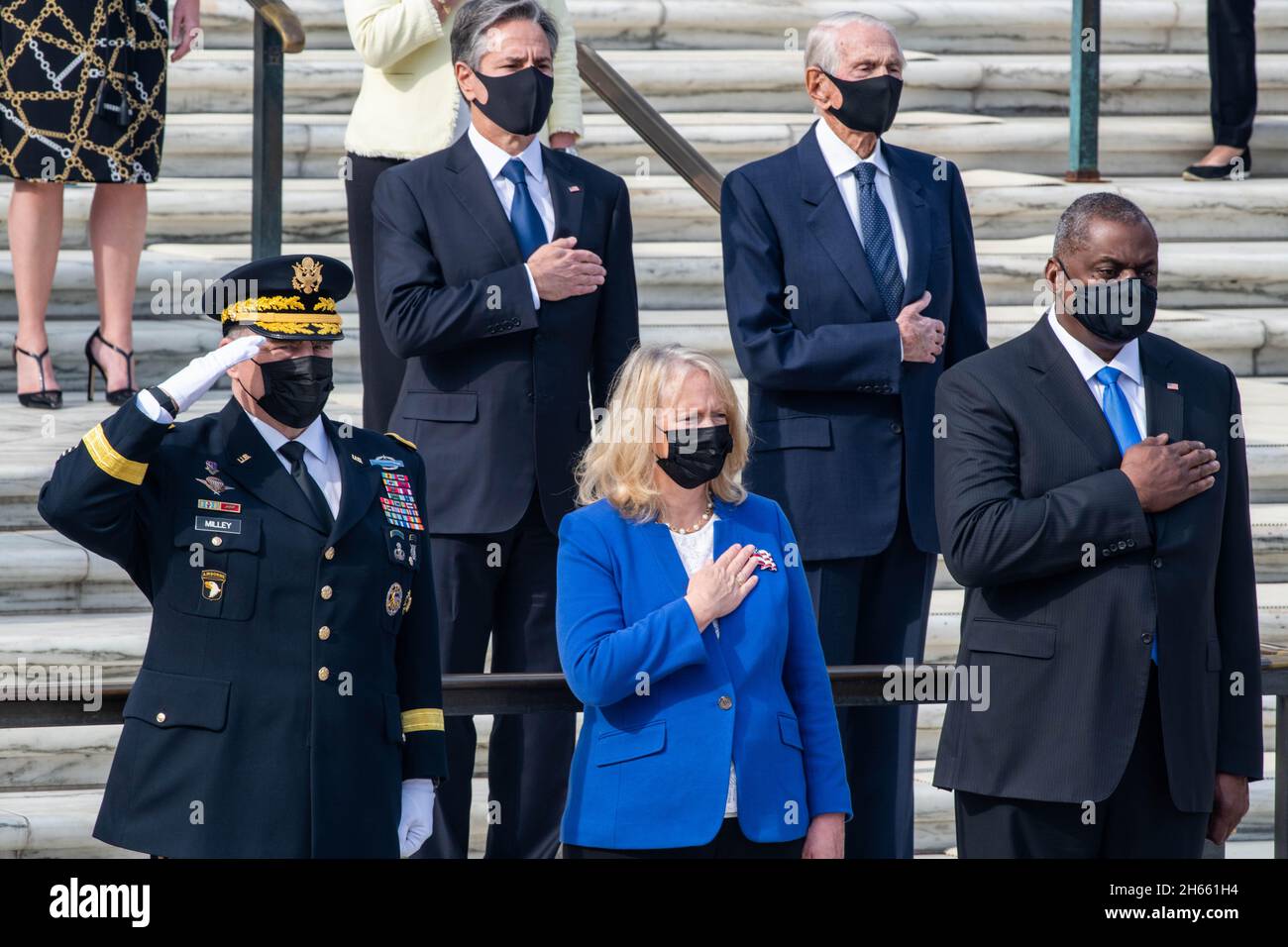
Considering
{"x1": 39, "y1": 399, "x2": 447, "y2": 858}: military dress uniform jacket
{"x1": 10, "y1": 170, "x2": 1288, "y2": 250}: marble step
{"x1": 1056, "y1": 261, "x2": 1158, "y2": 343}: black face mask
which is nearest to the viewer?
{"x1": 39, "y1": 399, "x2": 447, "y2": 858}: military dress uniform jacket

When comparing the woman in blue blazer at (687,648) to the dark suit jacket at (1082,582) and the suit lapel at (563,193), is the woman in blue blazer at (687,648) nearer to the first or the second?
the dark suit jacket at (1082,582)

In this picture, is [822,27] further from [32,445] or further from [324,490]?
[32,445]

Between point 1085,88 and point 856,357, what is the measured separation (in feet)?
13.2

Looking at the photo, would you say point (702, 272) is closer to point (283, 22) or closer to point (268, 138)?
point (268, 138)

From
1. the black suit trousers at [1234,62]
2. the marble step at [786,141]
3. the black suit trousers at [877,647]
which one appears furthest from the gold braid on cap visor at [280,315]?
the black suit trousers at [1234,62]

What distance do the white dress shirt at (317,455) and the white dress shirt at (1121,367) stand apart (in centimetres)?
141

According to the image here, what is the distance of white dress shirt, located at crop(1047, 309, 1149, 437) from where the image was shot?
13.3 ft

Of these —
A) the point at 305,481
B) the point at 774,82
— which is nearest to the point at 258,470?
the point at 305,481

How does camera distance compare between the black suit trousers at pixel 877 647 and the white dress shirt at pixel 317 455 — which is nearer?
the white dress shirt at pixel 317 455

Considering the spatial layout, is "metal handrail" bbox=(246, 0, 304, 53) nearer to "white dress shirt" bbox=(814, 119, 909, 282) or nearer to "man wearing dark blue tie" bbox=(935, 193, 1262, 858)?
"white dress shirt" bbox=(814, 119, 909, 282)

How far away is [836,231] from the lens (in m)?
4.83

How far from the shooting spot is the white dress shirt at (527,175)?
16.1 ft

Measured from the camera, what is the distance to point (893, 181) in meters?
Answer: 4.95

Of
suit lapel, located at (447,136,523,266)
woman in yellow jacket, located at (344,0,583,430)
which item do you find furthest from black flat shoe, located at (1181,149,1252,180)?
suit lapel, located at (447,136,523,266)
